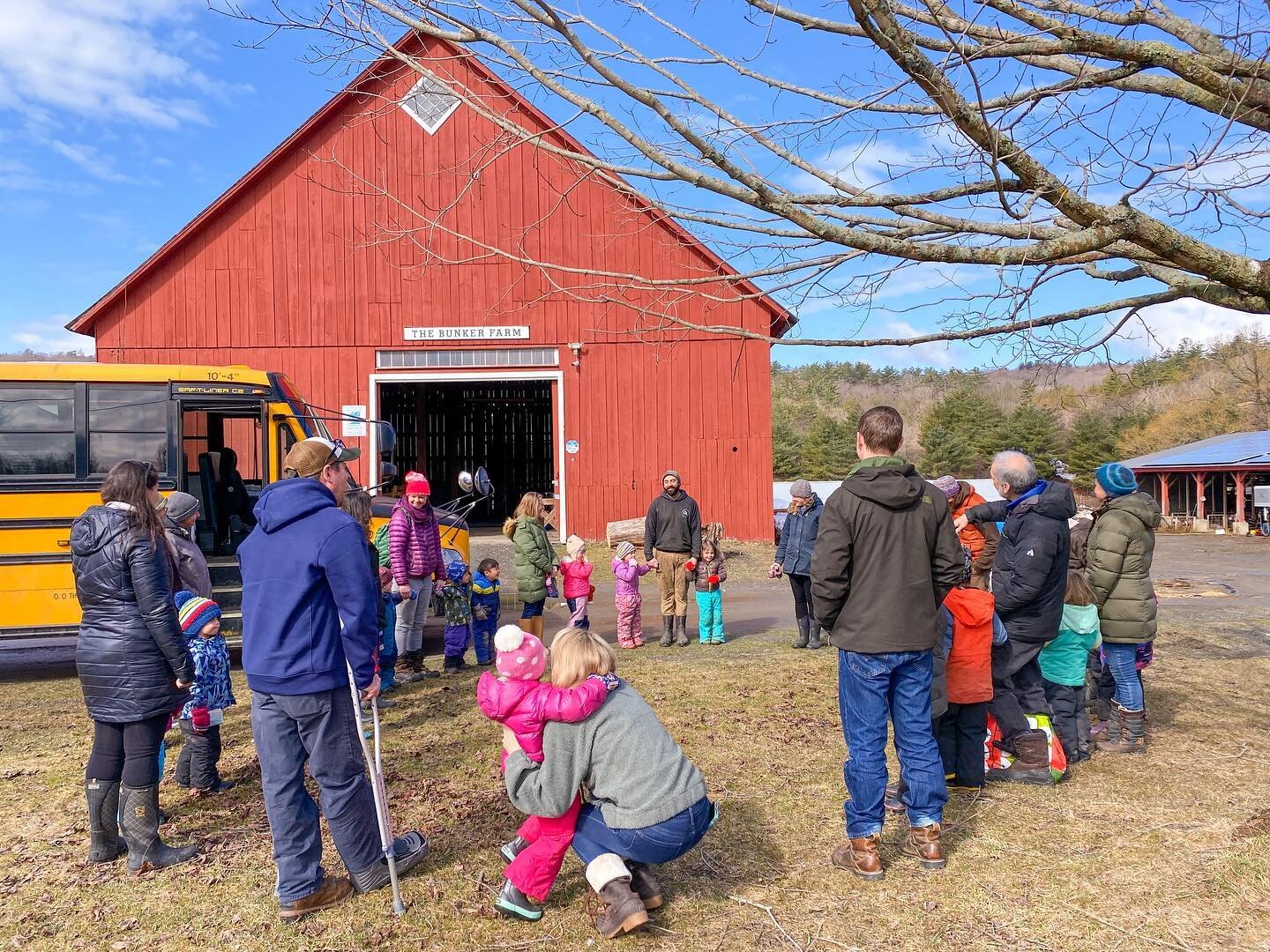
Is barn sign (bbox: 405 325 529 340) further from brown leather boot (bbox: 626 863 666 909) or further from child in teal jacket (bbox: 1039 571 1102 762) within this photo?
brown leather boot (bbox: 626 863 666 909)

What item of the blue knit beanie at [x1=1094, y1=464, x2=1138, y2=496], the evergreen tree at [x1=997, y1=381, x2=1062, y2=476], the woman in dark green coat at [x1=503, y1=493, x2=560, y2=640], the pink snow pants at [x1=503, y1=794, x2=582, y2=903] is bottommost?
the pink snow pants at [x1=503, y1=794, x2=582, y2=903]

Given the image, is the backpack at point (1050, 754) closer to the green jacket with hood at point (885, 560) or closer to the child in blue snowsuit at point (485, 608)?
the green jacket with hood at point (885, 560)

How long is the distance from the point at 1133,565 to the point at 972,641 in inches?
60.1

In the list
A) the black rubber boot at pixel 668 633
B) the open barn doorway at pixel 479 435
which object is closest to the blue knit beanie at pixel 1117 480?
the black rubber boot at pixel 668 633

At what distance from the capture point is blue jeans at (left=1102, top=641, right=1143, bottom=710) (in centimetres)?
555

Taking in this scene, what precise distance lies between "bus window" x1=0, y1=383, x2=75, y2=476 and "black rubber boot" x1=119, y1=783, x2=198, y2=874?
225 inches

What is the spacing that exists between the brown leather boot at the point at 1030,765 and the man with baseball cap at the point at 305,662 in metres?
3.59

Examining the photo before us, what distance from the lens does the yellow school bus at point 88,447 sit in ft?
27.4

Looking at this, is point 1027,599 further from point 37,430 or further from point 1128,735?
point 37,430

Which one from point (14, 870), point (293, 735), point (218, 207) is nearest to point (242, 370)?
point (14, 870)

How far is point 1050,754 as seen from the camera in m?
5.01

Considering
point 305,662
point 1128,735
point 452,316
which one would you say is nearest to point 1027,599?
point 1128,735

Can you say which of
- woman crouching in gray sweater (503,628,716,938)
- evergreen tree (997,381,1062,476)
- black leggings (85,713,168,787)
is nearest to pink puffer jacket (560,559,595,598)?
black leggings (85,713,168,787)

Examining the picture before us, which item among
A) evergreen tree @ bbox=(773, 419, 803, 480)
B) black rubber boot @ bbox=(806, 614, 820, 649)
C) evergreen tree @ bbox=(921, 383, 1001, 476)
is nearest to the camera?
black rubber boot @ bbox=(806, 614, 820, 649)
